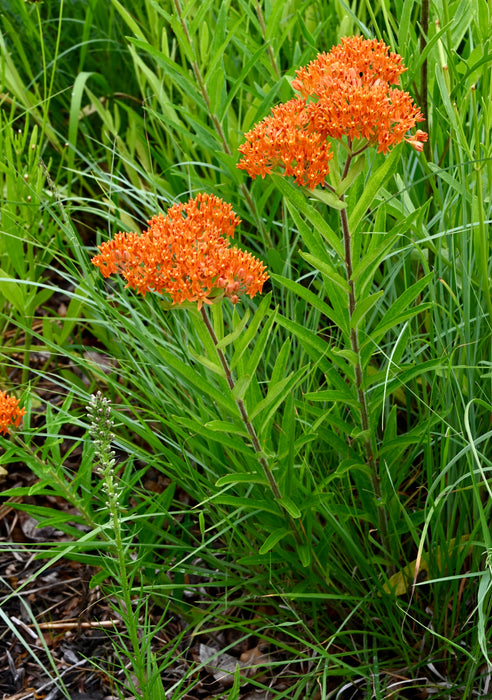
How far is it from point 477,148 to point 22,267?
1277mm

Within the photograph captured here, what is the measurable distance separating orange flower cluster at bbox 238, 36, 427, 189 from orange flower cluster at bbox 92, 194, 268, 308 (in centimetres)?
15

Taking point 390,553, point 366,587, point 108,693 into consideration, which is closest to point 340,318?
point 390,553

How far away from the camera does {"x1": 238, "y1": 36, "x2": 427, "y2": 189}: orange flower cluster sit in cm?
120

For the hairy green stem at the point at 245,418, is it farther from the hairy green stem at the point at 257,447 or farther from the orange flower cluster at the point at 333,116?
the orange flower cluster at the point at 333,116

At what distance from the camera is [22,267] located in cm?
215

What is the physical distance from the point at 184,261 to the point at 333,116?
12.8 inches

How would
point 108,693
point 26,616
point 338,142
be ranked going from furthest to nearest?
point 26,616, point 108,693, point 338,142

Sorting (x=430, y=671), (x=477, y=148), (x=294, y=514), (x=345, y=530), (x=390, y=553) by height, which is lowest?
(x=430, y=671)

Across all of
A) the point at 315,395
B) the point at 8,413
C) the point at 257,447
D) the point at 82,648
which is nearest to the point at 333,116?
the point at 315,395

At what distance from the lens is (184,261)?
1.22 meters

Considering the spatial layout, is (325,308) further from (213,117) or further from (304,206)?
(213,117)

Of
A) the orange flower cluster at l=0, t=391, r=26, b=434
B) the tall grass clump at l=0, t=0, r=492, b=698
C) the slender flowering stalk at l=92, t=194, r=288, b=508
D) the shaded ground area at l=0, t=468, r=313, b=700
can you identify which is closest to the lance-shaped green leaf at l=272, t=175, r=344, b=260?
the tall grass clump at l=0, t=0, r=492, b=698

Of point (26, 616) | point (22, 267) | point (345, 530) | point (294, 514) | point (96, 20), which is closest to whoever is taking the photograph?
point (294, 514)

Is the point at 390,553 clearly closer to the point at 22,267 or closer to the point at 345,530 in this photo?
the point at 345,530
